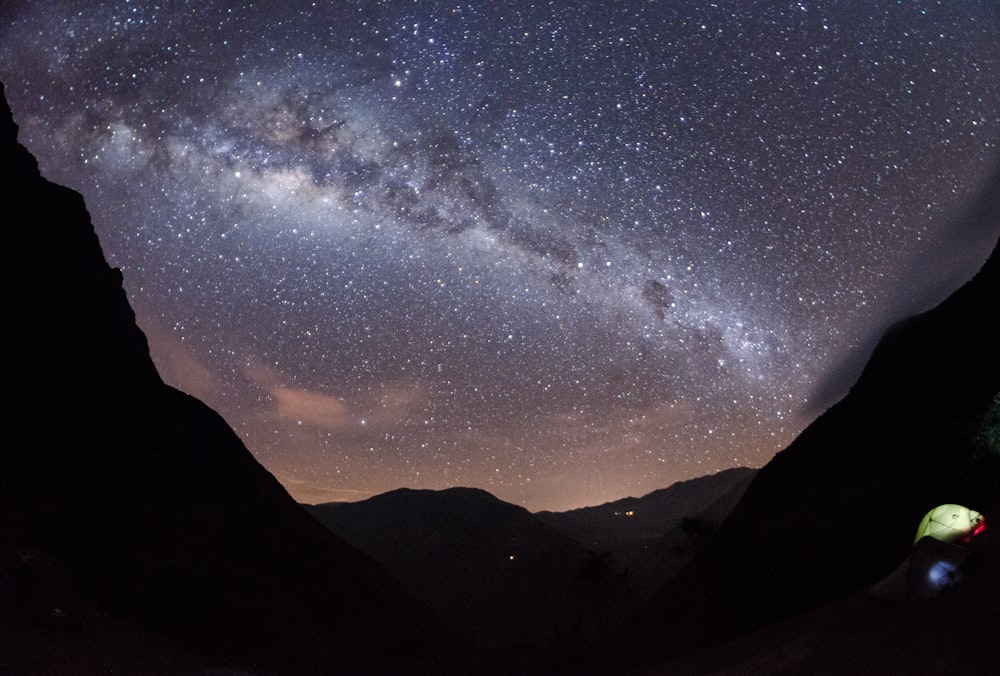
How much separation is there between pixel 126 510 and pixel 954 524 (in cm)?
4568

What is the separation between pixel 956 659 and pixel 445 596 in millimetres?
85499

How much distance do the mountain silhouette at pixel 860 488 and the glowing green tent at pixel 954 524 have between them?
3.19m

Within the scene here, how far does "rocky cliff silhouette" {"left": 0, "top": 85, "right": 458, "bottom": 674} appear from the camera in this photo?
3155 centimetres

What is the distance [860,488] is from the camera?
3662cm

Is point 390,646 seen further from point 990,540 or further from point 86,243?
point 990,540

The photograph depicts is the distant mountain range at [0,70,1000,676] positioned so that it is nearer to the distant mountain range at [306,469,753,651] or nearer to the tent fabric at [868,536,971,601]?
the tent fabric at [868,536,971,601]

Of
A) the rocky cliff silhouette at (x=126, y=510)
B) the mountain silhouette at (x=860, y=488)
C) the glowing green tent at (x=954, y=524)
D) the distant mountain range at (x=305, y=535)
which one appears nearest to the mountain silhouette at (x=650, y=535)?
the distant mountain range at (x=305, y=535)

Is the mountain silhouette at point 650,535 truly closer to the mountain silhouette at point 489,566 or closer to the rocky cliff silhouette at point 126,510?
the mountain silhouette at point 489,566

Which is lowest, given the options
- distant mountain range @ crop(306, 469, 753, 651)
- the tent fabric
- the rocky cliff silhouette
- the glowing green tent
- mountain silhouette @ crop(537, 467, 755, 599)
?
mountain silhouette @ crop(537, 467, 755, 599)

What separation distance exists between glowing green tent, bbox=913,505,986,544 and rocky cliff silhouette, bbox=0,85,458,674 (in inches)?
1070

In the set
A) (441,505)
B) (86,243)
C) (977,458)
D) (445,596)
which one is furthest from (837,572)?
(441,505)

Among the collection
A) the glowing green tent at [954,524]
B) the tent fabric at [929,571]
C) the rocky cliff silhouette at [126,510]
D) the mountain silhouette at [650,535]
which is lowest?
the mountain silhouette at [650,535]

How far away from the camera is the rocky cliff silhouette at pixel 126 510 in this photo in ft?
Result: 104

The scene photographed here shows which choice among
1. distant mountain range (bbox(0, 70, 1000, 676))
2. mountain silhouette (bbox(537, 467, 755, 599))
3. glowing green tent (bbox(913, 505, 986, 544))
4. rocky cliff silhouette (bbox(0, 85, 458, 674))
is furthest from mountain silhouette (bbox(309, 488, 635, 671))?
glowing green tent (bbox(913, 505, 986, 544))
